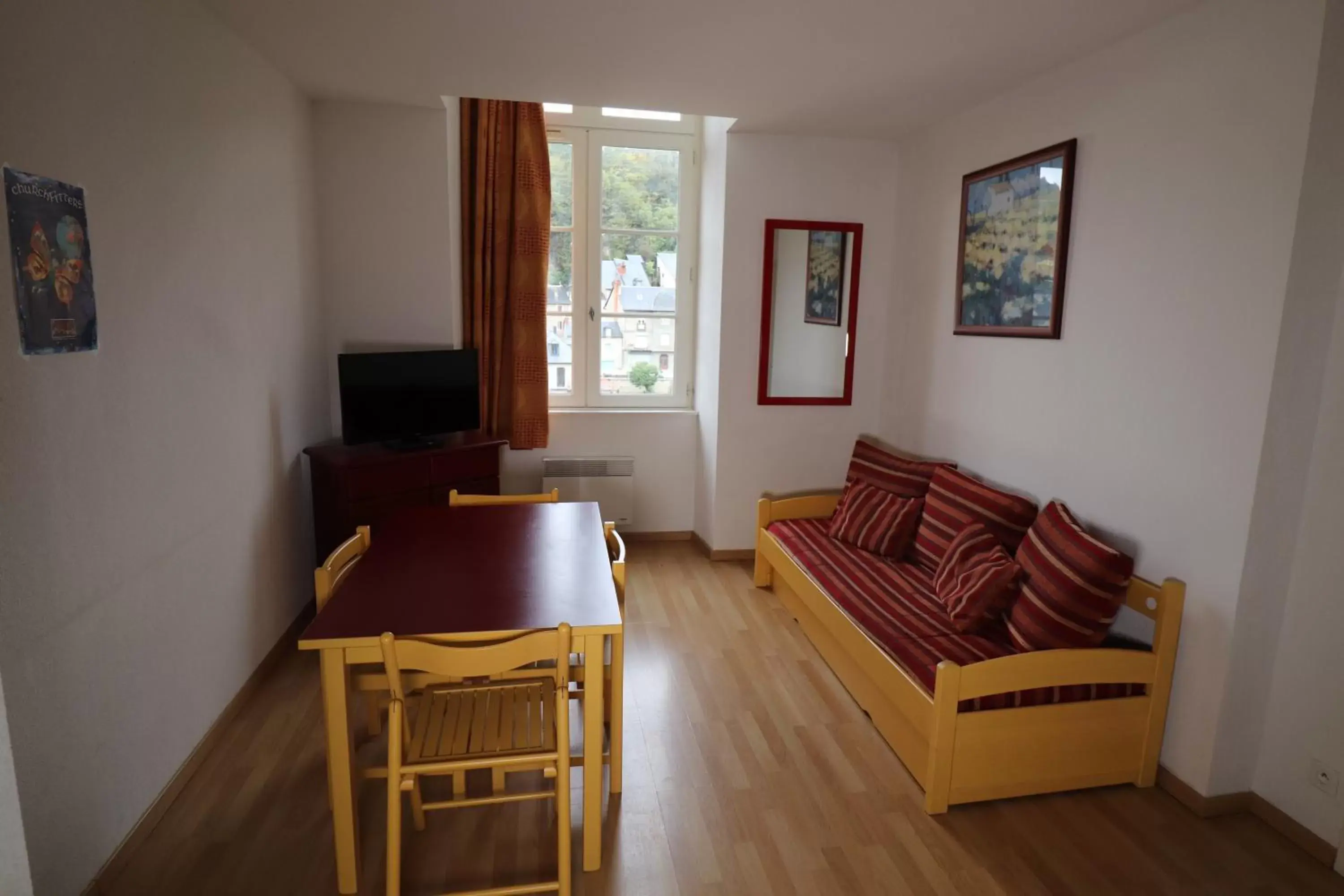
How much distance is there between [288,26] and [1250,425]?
3.62 meters

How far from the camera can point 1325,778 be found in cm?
231

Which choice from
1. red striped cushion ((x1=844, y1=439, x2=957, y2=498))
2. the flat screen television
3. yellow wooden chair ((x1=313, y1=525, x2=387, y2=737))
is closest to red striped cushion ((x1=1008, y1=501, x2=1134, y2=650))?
red striped cushion ((x1=844, y1=439, x2=957, y2=498))

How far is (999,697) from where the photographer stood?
2.48m

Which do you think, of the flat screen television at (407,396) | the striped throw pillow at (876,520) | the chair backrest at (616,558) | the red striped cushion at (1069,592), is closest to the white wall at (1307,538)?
the red striped cushion at (1069,592)

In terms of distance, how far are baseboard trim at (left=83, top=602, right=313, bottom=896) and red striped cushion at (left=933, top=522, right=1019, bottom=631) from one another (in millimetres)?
2784

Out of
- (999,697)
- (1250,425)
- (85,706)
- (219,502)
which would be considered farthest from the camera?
(219,502)

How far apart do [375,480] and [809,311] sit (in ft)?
8.86

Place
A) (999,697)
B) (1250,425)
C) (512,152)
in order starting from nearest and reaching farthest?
1. (1250,425)
2. (999,697)
3. (512,152)

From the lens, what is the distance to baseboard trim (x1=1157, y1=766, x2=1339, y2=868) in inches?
91.7

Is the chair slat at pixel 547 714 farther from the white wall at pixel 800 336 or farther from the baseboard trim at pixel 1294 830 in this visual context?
the white wall at pixel 800 336

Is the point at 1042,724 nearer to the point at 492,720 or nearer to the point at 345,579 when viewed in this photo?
the point at 492,720

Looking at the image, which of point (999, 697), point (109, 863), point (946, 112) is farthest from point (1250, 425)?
point (109, 863)

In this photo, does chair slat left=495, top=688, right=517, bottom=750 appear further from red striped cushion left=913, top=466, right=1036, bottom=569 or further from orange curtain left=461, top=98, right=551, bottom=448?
orange curtain left=461, top=98, right=551, bottom=448

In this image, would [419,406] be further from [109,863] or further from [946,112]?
[946,112]
